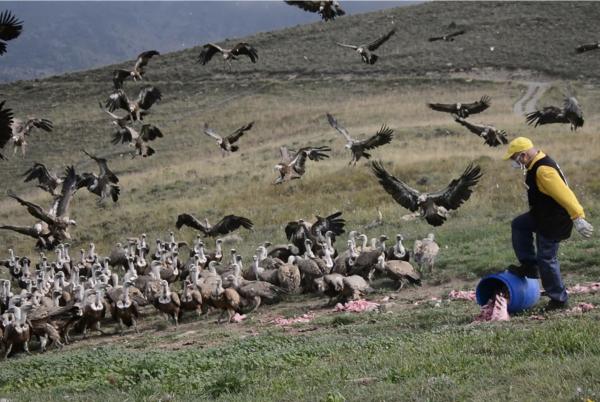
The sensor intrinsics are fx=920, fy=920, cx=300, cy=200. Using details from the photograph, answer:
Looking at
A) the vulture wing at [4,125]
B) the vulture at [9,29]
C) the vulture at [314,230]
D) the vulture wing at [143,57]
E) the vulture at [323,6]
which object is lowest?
the vulture at [314,230]

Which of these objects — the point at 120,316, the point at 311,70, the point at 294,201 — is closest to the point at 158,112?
the point at 311,70

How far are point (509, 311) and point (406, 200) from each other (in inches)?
221

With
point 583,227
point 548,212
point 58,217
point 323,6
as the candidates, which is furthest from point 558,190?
point 58,217

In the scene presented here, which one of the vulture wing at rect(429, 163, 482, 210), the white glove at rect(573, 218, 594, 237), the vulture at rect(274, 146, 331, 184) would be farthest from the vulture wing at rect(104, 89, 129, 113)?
the white glove at rect(573, 218, 594, 237)

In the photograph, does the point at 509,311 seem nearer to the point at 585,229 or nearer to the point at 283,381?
the point at 585,229

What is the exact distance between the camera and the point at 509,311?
11055 mm

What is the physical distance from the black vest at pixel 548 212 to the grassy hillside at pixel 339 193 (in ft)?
3.50

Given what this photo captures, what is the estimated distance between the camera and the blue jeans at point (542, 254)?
424 inches

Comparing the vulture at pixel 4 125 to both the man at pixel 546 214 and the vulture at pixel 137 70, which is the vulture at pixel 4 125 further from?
the vulture at pixel 137 70

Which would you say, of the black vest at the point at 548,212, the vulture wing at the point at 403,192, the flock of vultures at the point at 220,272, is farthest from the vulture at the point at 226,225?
the black vest at the point at 548,212

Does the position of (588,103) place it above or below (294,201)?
above

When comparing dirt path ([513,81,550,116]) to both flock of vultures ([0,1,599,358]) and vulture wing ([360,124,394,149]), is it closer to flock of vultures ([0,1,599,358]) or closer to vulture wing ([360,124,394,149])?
flock of vultures ([0,1,599,358])

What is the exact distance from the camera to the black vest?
10.6 meters

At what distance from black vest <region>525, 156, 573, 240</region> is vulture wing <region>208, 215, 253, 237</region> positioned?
13.3 metres
